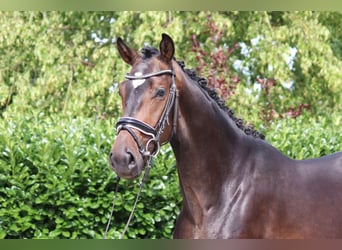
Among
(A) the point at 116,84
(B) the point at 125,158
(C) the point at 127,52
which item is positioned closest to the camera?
(B) the point at 125,158

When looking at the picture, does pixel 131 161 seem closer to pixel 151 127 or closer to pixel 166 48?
pixel 151 127

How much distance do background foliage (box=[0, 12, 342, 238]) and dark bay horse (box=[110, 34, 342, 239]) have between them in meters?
1.84

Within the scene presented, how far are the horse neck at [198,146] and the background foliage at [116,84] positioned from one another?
184cm

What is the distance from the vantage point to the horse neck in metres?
3.02

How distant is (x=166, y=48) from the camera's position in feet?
9.68

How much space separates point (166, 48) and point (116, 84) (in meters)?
6.76

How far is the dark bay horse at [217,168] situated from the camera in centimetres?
284

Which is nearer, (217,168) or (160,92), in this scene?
(160,92)

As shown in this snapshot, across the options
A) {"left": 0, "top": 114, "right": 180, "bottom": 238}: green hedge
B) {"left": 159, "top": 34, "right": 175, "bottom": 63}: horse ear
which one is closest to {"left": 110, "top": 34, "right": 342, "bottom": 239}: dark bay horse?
{"left": 159, "top": 34, "right": 175, "bottom": 63}: horse ear

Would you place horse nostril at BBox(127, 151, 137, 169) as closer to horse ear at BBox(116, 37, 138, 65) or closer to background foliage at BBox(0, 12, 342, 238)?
horse ear at BBox(116, 37, 138, 65)

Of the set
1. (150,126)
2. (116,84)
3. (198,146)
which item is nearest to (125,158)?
(150,126)

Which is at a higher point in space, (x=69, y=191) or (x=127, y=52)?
(x=127, y=52)

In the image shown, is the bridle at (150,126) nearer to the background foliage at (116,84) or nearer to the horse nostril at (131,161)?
the horse nostril at (131,161)

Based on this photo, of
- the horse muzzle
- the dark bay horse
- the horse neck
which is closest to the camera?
the horse muzzle
